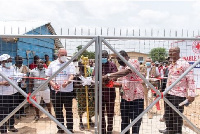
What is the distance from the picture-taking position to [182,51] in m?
3.82

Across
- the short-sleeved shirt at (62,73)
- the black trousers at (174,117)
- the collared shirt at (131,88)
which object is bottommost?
the black trousers at (174,117)

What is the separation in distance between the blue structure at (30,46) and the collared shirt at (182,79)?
1991mm

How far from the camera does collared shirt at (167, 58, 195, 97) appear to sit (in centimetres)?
379

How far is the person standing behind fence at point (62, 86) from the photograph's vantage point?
422 cm

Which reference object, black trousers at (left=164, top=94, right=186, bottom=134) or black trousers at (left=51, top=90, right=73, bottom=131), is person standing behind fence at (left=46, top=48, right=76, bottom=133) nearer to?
black trousers at (left=51, top=90, right=73, bottom=131)

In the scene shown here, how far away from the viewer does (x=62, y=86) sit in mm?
4141

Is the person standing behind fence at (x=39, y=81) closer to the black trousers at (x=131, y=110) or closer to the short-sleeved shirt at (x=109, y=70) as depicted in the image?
the short-sleeved shirt at (x=109, y=70)

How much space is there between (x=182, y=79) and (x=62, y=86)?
2098 mm

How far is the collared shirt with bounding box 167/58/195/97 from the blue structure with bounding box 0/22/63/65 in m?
1.99

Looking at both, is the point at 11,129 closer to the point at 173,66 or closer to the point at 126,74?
the point at 126,74

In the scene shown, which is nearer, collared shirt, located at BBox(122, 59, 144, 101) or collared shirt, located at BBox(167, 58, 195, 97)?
collared shirt, located at BBox(167, 58, 195, 97)

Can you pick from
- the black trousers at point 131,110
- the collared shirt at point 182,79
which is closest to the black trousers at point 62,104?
the black trousers at point 131,110

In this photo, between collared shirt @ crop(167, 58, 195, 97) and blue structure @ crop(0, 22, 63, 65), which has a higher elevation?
blue structure @ crop(0, 22, 63, 65)

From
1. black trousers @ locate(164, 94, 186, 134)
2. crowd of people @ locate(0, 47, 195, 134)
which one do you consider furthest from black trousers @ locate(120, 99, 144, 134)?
black trousers @ locate(164, 94, 186, 134)
